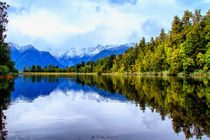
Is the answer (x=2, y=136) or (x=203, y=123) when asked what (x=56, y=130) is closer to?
(x=2, y=136)

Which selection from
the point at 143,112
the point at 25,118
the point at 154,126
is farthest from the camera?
the point at 143,112

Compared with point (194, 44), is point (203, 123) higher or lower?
lower

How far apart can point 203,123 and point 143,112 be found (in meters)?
3.89

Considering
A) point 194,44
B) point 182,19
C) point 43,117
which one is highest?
point 182,19

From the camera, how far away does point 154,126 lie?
9.73 m

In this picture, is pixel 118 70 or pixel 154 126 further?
pixel 118 70

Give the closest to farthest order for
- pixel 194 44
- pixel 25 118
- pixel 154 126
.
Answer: pixel 154 126
pixel 25 118
pixel 194 44

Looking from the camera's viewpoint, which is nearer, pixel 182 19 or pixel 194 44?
pixel 194 44

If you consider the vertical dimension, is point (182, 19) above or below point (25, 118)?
above

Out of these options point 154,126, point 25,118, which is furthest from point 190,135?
point 25,118

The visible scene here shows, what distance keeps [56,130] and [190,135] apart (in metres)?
6.13

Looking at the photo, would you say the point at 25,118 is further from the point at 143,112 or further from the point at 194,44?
the point at 194,44

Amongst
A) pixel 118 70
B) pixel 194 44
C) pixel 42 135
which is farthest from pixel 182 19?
pixel 42 135

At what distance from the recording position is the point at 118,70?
128 metres
